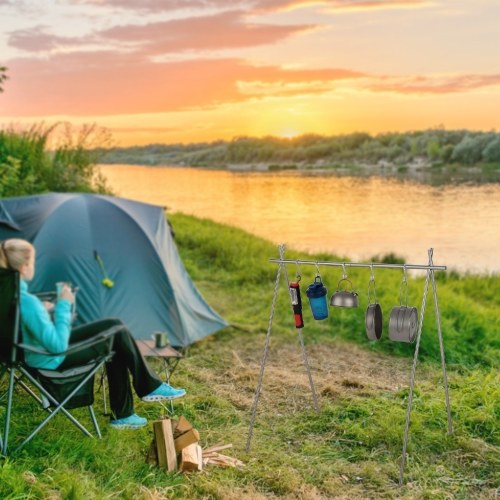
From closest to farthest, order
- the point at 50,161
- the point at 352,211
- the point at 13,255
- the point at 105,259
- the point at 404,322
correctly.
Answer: the point at 13,255 → the point at 404,322 → the point at 105,259 → the point at 50,161 → the point at 352,211

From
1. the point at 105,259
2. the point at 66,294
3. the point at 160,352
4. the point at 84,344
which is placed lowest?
the point at 160,352

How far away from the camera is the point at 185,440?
13.5ft

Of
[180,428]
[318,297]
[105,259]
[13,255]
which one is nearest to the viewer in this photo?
[13,255]

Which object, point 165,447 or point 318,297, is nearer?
point 165,447

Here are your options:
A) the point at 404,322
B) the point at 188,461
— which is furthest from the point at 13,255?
the point at 404,322

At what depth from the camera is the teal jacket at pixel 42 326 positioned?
3.96 m

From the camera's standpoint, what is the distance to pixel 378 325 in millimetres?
4176

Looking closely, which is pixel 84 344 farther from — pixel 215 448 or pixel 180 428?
pixel 215 448

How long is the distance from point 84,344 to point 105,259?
266 cm

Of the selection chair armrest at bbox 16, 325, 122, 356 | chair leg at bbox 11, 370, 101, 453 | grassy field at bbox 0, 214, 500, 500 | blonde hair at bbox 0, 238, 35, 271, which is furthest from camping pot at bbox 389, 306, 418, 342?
blonde hair at bbox 0, 238, 35, 271

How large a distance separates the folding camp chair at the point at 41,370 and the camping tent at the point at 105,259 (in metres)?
2.30

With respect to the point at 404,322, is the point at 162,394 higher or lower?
lower

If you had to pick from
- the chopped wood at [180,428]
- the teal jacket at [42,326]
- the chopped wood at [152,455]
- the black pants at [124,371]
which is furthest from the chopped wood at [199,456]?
the teal jacket at [42,326]

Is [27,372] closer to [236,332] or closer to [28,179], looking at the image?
[236,332]
